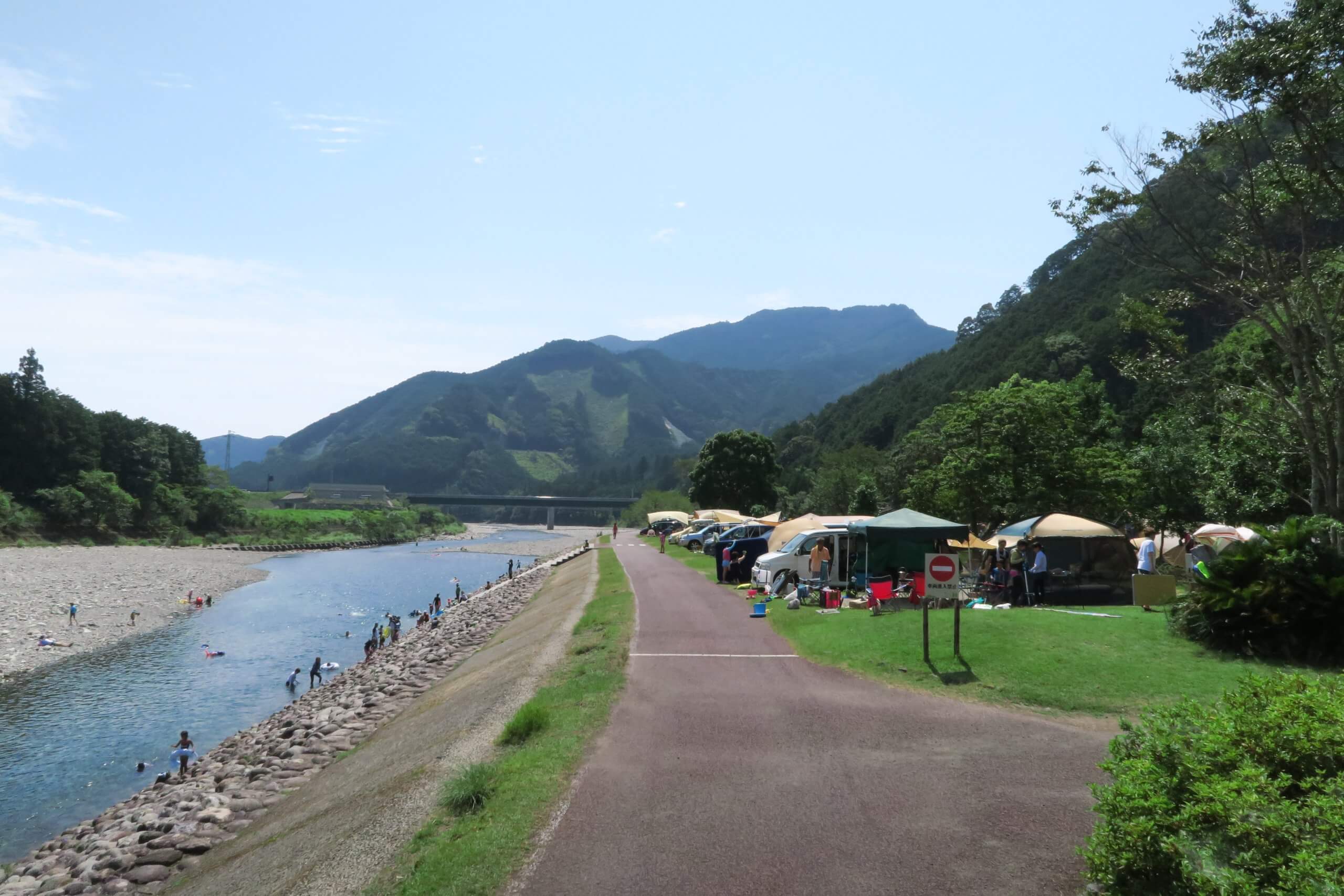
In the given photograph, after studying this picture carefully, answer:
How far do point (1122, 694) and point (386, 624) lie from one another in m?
43.3

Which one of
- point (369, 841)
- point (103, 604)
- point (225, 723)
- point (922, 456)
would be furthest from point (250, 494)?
point (369, 841)

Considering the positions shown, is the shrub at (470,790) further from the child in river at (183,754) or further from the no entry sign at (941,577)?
the child in river at (183,754)

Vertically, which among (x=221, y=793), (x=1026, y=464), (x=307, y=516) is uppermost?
(x=1026, y=464)

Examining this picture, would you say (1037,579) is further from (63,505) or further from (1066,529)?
(63,505)

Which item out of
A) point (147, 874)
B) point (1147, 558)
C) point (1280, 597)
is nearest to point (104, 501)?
point (147, 874)

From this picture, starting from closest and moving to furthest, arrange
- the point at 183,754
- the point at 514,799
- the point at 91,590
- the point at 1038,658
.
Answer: the point at 514,799 < the point at 1038,658 < the point at 183,754 < the point at 91,590

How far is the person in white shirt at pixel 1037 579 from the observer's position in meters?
20.9

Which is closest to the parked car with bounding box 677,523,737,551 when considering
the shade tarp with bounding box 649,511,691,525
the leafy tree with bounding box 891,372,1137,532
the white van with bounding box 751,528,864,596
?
the leafy tree with bounding box 891,372,1137,532

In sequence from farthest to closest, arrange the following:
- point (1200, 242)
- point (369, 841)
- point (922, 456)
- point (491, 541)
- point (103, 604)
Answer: point (491, 541)
point (922, 456)
point (103, 604)
point (1200, 242)
point (369, 841)

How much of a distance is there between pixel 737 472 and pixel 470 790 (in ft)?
226

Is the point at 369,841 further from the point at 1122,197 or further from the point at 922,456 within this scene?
the point at 922,456

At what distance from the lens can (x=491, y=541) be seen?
472 feet

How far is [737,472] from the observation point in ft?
254

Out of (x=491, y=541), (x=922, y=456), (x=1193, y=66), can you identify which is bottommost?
(x=491, y=541)
